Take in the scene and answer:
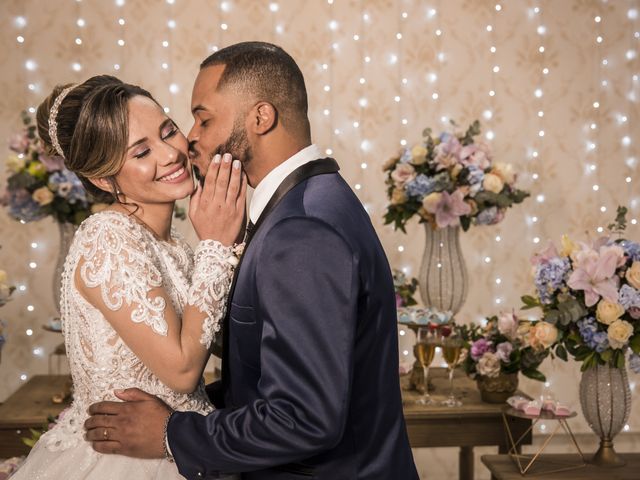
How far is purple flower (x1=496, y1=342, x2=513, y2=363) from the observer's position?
3062 millimetres

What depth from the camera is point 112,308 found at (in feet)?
5.78

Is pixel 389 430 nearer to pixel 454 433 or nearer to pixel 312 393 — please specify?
pixel 312 393

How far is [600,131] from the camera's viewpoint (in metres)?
4.95

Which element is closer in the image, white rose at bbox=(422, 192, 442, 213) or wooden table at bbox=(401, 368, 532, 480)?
wooden table at bbox=(401, 368, 532, 480)

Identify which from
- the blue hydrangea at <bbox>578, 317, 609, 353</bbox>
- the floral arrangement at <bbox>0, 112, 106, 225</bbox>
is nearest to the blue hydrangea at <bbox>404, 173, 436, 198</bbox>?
the blue hydrangea at <bbox>578, 317, 609, 353</bbox>

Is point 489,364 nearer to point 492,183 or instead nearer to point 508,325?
point 508,325

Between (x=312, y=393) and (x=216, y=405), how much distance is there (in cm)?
74

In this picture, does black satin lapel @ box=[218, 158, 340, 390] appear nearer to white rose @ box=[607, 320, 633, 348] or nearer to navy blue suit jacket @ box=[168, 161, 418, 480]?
navy blue suit jacket @ box=[168, 161, 418, 480]

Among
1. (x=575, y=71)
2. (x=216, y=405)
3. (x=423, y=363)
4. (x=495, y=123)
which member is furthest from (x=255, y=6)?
(x=216, y=405)

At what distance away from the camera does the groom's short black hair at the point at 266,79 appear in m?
1.73

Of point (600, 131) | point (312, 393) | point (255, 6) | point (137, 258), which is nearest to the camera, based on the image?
point (312, 393)

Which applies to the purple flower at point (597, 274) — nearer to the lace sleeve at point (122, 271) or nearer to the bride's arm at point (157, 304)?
the bride's arm at point (157, 304)

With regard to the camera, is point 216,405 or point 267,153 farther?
point 216,405

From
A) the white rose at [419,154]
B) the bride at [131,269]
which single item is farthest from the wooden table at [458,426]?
the bride at [131,269]
